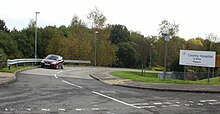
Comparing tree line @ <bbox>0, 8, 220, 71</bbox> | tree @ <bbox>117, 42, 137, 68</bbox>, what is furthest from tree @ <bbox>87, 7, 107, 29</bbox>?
tree @ <bbox>117, 42, 137, 68</bbox>

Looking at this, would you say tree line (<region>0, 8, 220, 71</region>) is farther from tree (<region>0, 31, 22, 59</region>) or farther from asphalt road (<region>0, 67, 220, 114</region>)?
asphalt road (<region>0, 67, 220, 114</region>)

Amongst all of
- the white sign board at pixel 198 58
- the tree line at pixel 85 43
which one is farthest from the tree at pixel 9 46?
the white sign board at pixel 198 58

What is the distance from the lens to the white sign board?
24.9 meters

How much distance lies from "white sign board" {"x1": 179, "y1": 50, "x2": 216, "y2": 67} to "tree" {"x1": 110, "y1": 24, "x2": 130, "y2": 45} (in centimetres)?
7128

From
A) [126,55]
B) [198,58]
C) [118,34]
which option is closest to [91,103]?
[198,58]

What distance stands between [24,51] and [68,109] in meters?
62.7

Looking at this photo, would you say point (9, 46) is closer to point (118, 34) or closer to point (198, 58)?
point (118, 34)

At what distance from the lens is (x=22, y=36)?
74.1 m

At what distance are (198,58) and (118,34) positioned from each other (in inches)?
2886

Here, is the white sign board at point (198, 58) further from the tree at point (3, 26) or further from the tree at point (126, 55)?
the tree at point (3, 26)

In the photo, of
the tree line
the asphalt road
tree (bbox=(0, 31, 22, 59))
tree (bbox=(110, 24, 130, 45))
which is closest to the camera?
the asphalt road

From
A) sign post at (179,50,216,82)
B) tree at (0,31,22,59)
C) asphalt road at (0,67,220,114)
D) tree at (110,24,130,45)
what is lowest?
asphalt road at (0,67,220,114)

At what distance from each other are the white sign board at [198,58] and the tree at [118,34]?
71276mm

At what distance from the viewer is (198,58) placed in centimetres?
2509
